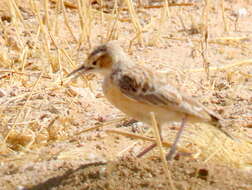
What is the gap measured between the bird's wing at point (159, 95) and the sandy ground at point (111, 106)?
210 millimetres

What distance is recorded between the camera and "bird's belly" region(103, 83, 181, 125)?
472 centimetres

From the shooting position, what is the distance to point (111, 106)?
22.1 feet

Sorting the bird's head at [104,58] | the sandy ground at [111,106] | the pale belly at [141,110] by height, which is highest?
the bird's head at [104,58]

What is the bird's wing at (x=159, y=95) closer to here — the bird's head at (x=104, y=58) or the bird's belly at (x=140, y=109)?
the bird's belly at (x=140, y=109)

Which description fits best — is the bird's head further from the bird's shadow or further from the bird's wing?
the bird's shadow

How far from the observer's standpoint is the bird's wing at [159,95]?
184 inches

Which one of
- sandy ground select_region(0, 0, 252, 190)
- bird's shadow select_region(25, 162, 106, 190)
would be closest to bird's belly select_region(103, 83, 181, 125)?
sandy ground select_region(0, 0, 252, 190)

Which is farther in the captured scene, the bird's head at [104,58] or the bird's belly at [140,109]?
the bird's head at [104,58]

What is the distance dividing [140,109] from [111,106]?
2.00 metres

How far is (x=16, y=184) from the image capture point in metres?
4.84

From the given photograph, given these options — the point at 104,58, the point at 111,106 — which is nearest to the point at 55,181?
the point at 104,58

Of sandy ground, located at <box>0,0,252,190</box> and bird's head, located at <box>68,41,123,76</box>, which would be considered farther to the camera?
bird's head, located at <box>68,41,123,76</box>

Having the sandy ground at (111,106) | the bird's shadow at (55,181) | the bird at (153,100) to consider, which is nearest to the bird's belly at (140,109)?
the bird at (153,100)

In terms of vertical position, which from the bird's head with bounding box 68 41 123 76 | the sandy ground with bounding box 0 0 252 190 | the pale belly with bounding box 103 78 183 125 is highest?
the bird's head with bounding box 68 41 123 76
